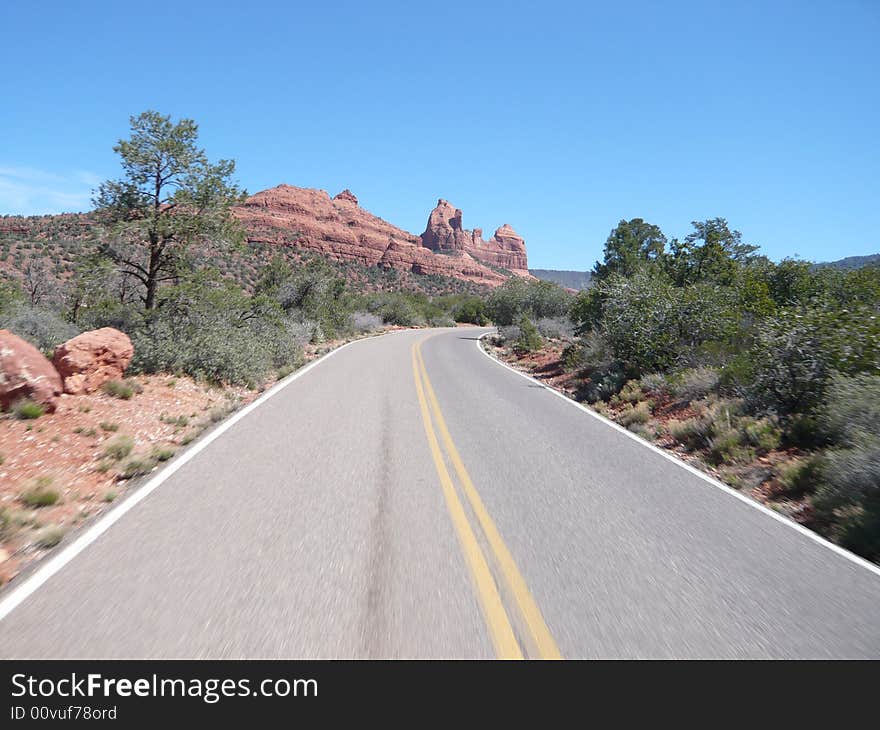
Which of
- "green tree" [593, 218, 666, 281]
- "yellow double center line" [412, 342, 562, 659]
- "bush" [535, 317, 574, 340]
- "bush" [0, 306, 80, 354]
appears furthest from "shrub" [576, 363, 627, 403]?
"green tree" [593, 218, 666, 281]

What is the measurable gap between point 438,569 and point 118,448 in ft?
16.9

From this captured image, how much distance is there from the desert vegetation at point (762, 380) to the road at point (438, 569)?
1.00 meters

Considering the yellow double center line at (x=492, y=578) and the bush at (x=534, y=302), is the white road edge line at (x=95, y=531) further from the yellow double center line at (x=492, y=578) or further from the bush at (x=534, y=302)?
the bush at (x=534, y=302)

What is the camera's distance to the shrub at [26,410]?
24.7 ft

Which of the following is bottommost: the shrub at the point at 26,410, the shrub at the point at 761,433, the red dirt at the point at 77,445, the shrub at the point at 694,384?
the red dirt at the point at 77,445

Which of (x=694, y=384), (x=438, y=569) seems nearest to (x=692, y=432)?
(x=694, y=384)

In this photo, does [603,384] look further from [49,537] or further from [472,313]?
[472,313]

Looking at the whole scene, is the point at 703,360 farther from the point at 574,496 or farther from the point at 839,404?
the point at 574,496

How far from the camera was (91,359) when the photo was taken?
30.7 ft

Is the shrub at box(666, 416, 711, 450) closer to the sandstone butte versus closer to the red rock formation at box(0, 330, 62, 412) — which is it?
the red rock formation at box(0, 330, 62, 412)

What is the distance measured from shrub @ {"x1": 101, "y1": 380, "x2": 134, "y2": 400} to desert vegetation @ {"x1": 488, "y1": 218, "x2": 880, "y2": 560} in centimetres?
923

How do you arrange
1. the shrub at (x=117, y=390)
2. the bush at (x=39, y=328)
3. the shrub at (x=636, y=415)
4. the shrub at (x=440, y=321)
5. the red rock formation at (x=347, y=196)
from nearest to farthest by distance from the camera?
the shrub at (x=117, y=390)
the shrub at (x=636, y=415)
the bush at (x=39, y=328)
the shrub at (x=440, y=321)
the red rock formation at (x=347, y=196)

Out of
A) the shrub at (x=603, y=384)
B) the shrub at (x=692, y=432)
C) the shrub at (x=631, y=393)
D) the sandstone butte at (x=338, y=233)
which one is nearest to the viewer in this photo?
the shrub at (x=692, y=432)

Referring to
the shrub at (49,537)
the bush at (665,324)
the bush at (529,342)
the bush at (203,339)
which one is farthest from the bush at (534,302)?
the shrub at (49,537)
